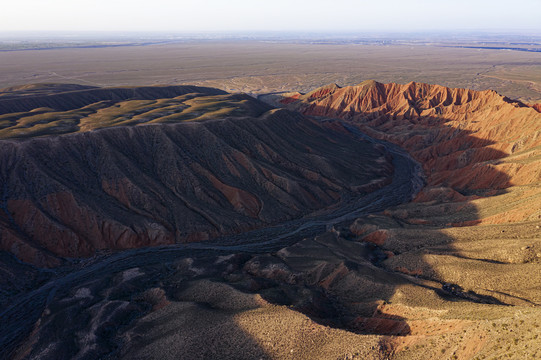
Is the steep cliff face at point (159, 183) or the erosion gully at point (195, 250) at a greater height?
the steep cliff face at point (159, 183)

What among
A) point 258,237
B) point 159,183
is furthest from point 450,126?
point 159,183

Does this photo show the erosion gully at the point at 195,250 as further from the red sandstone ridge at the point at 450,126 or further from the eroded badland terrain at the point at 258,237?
the red sandstone ridge at the point at 450,126

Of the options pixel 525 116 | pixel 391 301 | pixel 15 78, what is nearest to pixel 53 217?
pixel 391 301

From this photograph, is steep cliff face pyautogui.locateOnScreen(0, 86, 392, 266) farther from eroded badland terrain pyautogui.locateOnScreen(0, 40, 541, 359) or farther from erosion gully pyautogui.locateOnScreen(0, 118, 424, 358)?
erosion gully pyautogui.locateOnScreen(0, 118, 424, 358)

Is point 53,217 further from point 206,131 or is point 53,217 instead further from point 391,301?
point 391,301

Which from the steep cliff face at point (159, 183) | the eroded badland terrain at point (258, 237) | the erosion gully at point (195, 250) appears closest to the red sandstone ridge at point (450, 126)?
the eroded badland terrain at point (258, 237)

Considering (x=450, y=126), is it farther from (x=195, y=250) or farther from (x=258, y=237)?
(x=195, y=250)

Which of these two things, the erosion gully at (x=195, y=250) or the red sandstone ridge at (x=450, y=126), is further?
the red sandstone ridge at (x=450, y=126)
